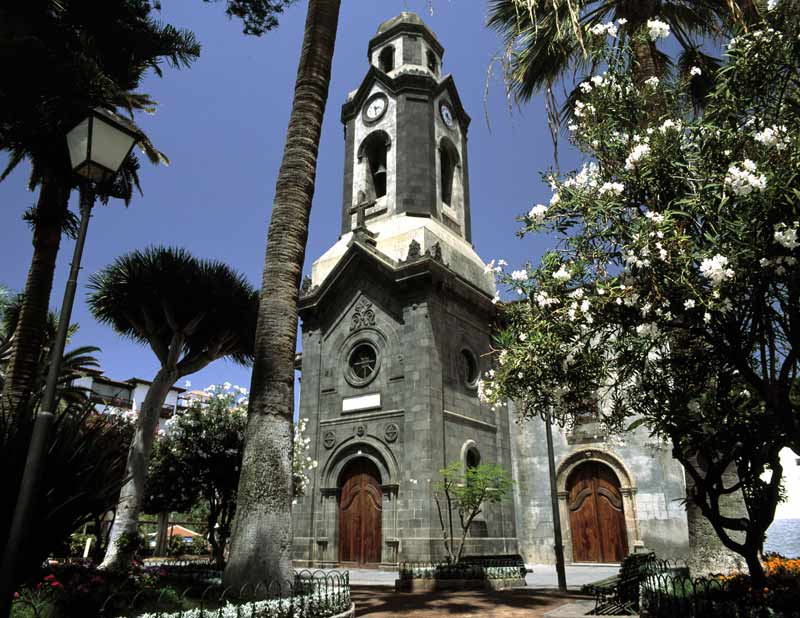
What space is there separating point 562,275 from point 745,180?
2.31 meters

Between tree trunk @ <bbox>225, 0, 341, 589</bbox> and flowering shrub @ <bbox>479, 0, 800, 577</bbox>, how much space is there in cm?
376

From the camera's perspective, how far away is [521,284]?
798 cm

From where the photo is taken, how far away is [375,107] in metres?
27.2

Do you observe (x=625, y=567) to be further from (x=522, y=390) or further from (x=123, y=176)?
(x=123, y=176)

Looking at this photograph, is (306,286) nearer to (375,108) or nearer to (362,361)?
(362,361)

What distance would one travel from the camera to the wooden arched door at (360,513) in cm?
1958

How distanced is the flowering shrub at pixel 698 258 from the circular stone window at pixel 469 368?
14.7 metres

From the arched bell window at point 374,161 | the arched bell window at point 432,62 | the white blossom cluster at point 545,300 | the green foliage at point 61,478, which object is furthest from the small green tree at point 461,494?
the arched bell window at point 432,62

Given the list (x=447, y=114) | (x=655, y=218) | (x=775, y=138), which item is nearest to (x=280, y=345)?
(x=655, y=218)

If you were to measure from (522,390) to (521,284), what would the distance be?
1582 mm

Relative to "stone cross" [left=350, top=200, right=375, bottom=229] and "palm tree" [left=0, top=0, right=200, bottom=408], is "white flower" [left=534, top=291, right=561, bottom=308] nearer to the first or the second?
"palm tree" [left=0, top=0, right=200, bottom=408]

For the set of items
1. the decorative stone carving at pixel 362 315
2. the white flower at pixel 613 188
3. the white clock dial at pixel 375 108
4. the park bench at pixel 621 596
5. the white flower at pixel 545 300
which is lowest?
the park bench at pixel 621 596

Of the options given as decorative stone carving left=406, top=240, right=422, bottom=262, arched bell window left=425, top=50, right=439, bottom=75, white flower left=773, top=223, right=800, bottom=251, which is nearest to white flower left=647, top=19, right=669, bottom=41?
white flower left=773, top=223, right=800, bottom=251

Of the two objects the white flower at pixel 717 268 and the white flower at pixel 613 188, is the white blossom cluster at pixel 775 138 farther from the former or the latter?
the white flower at pixel 613 188
